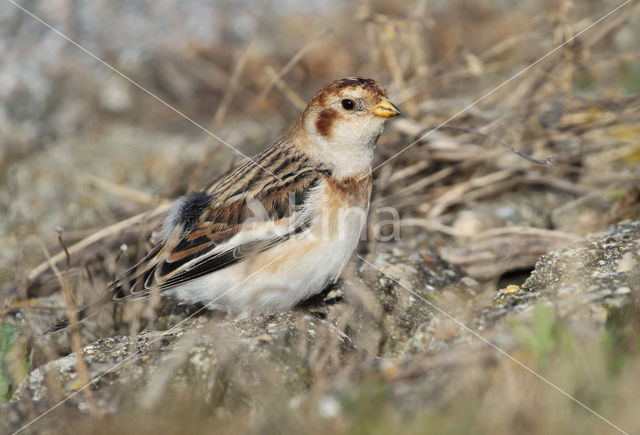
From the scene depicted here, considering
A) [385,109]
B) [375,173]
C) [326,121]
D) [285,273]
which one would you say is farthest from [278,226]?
[375,173]

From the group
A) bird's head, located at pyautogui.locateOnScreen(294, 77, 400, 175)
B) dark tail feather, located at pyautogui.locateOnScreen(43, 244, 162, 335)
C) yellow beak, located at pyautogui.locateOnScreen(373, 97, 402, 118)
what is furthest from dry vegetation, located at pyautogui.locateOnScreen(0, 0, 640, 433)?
yellow beak, located at pyautogui.locateOnScreen(373, 97, 402, 118)

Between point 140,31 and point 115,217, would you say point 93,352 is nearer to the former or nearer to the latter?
point 115,217

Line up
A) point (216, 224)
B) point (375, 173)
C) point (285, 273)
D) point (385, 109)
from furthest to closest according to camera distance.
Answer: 1. point (375, 173)
2. point (385, 109)
3. point (216, 224)
4. point (285, 273)

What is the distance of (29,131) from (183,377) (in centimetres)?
362

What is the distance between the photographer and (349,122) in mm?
3041

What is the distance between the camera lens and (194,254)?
9.20 feet

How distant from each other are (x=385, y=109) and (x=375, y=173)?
3.62ft

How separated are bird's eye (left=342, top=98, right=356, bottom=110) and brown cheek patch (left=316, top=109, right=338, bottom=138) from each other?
0.17 ft

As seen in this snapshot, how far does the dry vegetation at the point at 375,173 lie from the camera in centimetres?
189

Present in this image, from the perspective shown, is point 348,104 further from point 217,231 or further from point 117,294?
point 117,294

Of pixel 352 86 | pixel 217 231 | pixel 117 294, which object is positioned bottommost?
pixel 117 294

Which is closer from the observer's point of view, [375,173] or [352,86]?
[352,86]

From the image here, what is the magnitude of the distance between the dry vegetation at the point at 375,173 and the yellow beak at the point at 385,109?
69cm

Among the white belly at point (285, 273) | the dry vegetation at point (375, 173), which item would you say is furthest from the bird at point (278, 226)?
the dry vegetation at point (375, 173)
